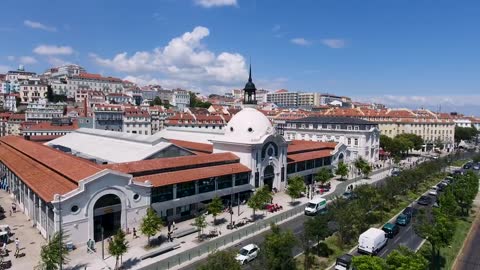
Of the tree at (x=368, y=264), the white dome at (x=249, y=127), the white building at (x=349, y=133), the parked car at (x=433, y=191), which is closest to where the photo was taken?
the tree at (x=368, y=264)

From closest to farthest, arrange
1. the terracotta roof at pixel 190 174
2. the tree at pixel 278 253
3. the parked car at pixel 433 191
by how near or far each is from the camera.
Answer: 1. the tree at pixel 278 253
2. the terracotta roof at pixel 190 174
3. the parked car at pixel 433 191

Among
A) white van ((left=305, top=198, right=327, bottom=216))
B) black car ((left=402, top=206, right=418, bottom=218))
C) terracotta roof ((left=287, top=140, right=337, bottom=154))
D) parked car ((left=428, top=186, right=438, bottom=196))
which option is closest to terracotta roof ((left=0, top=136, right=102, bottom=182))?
white van ((left=305, top=198, right=327, bottom=216))

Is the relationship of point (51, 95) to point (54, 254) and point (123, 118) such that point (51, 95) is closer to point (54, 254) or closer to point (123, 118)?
point (123, 118)

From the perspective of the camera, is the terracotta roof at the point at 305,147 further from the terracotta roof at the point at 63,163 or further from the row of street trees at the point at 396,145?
the terracotta roof at the point at 63,163

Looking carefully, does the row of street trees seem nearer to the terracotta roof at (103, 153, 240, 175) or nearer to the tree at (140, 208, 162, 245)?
the terracotta roof at (103, 153, 240, 175)

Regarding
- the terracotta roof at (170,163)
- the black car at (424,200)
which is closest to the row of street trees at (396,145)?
the black car at (424,200)

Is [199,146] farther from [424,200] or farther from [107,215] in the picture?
[424,200]

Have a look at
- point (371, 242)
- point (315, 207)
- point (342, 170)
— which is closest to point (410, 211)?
point (315, 207)
